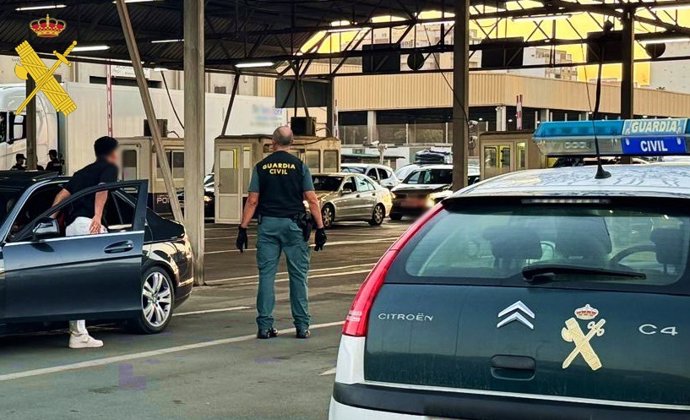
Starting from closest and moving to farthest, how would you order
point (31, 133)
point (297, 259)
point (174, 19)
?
point (297, 259) → point (31, 133) → point (174, 19)

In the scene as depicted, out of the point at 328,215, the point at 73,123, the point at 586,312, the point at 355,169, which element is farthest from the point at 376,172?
the point at 586,312

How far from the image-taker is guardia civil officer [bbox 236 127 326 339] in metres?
9.26

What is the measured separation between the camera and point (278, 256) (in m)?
9.32

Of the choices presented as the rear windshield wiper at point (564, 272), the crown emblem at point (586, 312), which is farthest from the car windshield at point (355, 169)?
the crown emblem at point (586, 312)

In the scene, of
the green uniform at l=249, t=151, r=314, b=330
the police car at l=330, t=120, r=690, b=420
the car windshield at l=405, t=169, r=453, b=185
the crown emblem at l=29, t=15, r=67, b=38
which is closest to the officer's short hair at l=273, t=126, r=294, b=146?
the green uniform at l=249, t=151, r=314, b=330

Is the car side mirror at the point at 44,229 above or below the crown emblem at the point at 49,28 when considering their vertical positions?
below

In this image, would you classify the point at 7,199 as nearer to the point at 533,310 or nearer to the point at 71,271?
the point at 71,271

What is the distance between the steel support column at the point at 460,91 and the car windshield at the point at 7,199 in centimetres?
1415

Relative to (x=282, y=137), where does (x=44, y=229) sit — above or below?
below

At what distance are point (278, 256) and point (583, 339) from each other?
5870 mm

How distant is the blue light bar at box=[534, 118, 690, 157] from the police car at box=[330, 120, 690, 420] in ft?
4.93

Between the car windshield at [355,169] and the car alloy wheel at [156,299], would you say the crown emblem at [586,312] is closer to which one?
the car alloy wheel at [156,299]

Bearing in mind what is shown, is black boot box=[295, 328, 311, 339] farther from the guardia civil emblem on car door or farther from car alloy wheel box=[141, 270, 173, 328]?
the guardia civil emblem on car door

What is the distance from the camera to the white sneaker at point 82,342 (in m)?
9.17
